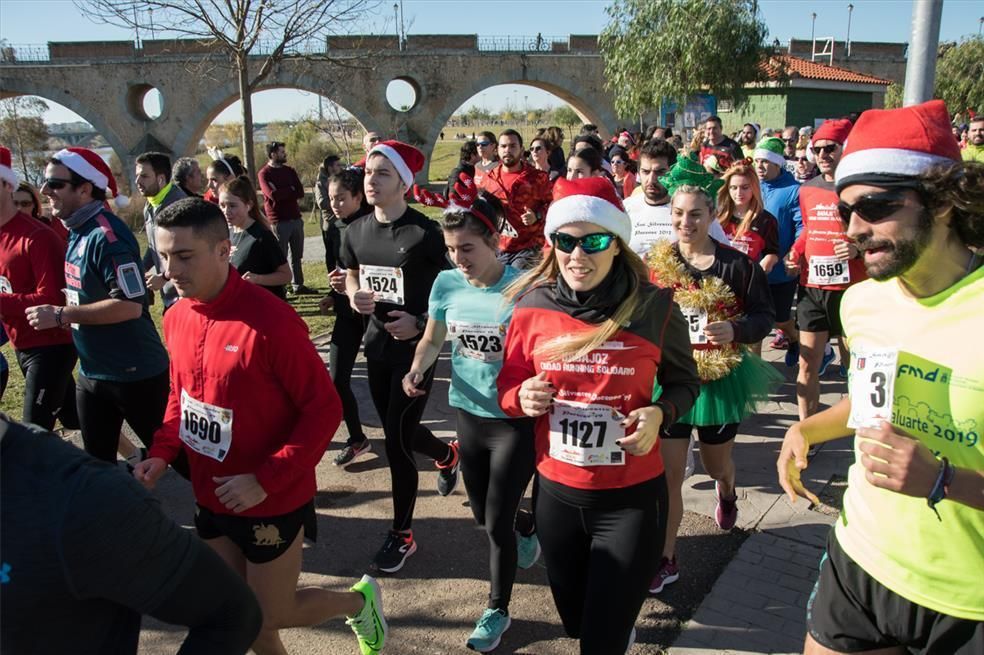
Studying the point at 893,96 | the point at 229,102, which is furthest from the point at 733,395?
the point at 229,102

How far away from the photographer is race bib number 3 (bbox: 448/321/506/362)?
11.3 ft

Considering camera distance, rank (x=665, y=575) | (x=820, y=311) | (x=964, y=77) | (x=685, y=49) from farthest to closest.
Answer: (x=964, y=77) → (x=685, y=49) → (x=820, y=311) → (x=665, y=575)

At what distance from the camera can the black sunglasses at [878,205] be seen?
190cm

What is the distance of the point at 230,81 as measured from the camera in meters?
39.6

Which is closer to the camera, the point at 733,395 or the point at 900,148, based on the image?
the point at 900,148

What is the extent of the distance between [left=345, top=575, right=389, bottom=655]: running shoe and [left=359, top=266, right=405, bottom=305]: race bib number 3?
5.57 ft

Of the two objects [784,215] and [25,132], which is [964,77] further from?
[25,132]

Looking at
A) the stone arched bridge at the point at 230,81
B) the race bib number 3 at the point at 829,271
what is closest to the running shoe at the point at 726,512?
the race bib number 3 at the point at 829,271

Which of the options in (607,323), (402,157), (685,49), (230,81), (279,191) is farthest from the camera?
(230,81)

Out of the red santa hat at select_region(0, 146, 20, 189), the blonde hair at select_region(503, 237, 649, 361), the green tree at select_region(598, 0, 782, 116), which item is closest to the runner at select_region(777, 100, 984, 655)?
the blonde hair at select_region(503, 237, 649, 361)

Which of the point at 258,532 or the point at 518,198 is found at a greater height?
the point at 518,198

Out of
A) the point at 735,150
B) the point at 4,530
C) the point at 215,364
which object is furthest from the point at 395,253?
the point at 735,150

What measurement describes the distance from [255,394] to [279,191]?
890cm

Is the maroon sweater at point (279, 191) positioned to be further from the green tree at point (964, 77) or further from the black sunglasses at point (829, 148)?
the green tree at point (964, 77)
